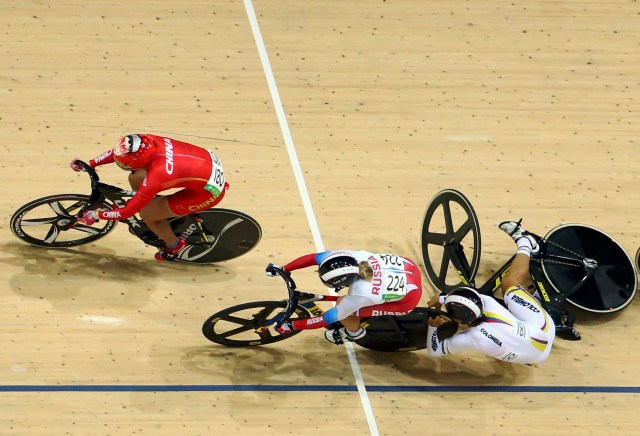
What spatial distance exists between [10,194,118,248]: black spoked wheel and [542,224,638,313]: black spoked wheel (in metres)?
3.32

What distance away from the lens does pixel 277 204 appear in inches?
304

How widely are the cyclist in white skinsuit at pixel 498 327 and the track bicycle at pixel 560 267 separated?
1.04ft

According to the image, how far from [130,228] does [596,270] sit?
347cm

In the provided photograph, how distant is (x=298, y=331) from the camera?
22.3 feet

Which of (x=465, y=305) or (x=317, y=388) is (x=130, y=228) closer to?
(x=317, y=388)

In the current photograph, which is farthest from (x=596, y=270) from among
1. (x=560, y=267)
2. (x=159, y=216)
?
(x=159, y=216)

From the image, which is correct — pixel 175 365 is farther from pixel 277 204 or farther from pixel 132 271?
pixel 277 204

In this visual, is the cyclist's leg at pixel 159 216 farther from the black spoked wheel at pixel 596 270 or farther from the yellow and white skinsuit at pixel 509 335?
the black spoked wheel at pixel 596 270

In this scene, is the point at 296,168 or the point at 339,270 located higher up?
the point at 296,168

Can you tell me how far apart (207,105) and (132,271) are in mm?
1816

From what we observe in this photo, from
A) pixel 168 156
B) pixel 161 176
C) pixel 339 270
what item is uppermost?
pixel 168 156

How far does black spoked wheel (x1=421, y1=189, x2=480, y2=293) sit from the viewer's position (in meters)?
7.07

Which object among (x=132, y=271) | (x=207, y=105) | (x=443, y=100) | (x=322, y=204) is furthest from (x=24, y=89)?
(x=443, y=100)

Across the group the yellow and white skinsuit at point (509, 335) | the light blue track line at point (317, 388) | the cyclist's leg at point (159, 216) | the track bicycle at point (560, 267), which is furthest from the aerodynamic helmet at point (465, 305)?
the cyclist's leg at point (159, 216)
